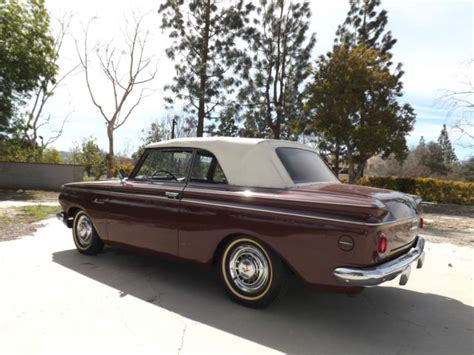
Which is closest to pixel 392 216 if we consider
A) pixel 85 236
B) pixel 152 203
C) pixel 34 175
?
pixel 152 203

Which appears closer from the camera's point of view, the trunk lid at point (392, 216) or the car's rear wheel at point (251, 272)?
the trunk lid at point (392, 216)

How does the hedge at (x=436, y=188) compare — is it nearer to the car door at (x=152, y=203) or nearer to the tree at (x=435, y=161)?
the car door at (x=152, y=203)

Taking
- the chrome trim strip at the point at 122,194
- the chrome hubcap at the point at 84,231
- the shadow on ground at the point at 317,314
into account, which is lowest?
the shadow on ground at the point at 317,314

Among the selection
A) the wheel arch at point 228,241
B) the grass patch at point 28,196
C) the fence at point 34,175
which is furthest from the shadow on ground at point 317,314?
the fence at point 34,175

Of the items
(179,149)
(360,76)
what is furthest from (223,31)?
(179,149)

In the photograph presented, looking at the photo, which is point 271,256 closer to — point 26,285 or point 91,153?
point 26,285

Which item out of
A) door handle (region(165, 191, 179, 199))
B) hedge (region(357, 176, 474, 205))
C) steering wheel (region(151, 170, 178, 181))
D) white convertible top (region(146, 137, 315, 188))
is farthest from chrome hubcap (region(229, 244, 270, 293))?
hedge (region(357, 176, 474, 205))

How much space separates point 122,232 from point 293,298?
89.9 inches

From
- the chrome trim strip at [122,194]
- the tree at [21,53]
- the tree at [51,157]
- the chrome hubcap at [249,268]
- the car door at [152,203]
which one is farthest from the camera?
the tree at [51,157]

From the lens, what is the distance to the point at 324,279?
9.36ft

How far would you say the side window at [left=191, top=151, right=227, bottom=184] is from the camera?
3758mm

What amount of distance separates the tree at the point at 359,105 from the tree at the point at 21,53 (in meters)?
13.0

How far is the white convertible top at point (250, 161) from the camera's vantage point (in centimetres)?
347

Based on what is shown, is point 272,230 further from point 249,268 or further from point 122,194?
point 122,194
